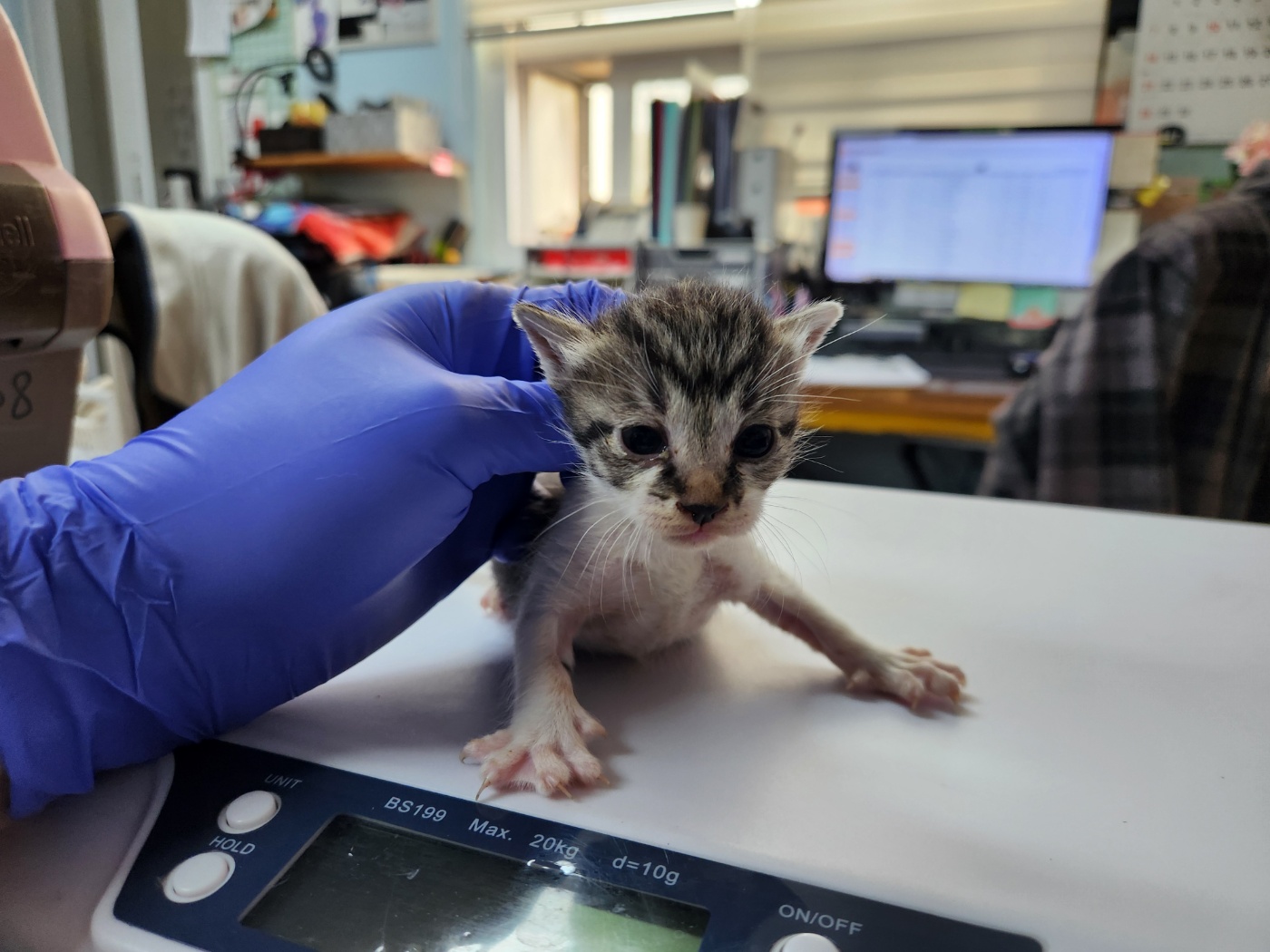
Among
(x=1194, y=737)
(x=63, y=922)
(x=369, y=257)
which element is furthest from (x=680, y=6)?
(x=63, y=922)

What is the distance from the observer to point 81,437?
1.25 meters

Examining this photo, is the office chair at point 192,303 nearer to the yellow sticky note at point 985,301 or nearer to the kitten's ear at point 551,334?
the kitten's ear at point 551,334

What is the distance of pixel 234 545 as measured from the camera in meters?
0.54

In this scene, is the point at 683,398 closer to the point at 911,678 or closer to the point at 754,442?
the point at 754,442

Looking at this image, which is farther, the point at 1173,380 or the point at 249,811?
the point at 1173,380

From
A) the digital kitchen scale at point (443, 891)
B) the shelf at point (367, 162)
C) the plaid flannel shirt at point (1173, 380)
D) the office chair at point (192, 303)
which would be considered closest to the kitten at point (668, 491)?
the digital kitchen scale at point (443, 891)

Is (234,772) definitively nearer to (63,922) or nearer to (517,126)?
(63,922)

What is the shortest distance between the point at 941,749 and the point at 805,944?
0.78ft

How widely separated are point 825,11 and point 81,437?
97.3 inches

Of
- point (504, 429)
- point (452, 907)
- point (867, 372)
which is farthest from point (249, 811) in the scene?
point (867, 372)

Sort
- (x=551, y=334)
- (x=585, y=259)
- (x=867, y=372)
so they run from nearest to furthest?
(x=551, y=334)
(x=867, y=372)
(x=585, y=259)

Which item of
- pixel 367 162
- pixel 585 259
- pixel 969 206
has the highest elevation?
pixel 367 162

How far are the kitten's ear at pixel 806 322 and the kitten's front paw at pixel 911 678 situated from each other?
306mm

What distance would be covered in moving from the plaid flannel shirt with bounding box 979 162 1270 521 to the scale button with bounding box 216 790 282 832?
145 cm
